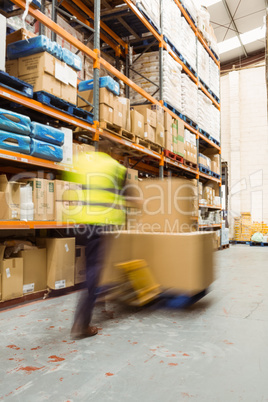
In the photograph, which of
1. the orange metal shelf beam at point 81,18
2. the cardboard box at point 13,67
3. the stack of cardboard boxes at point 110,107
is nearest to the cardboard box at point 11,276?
the cardboard box at point 13,67

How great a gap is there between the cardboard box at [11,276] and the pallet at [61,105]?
6.13 ft

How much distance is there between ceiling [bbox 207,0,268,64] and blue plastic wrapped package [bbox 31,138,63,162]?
38.1 ft

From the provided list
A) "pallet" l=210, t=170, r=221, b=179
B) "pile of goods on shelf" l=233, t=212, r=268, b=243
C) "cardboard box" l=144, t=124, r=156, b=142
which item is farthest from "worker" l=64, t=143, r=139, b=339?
"pile of goods on shelf" l=233, t=212, r=268, b=243

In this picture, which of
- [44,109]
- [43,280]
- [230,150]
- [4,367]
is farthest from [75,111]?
[230,150]

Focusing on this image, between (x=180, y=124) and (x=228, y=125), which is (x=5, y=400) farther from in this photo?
(x=228, y=125)

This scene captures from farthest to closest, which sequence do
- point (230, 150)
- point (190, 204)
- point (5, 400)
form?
point (230, 150) < point (190, 204) < point (5, 400)

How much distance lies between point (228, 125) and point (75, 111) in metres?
12.0

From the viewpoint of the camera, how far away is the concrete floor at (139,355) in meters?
1.91

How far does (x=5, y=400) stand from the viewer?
5.95ft

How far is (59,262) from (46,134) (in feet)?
5.47

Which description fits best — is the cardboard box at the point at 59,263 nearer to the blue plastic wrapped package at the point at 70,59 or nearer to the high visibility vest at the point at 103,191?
the high visibility vest at the point at 103,191

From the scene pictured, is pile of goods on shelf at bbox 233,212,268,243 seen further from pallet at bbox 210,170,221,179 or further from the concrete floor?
the concrete floor

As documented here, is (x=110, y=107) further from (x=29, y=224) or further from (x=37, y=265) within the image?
(x=37, y=265)

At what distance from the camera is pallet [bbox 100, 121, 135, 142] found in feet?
16.5
